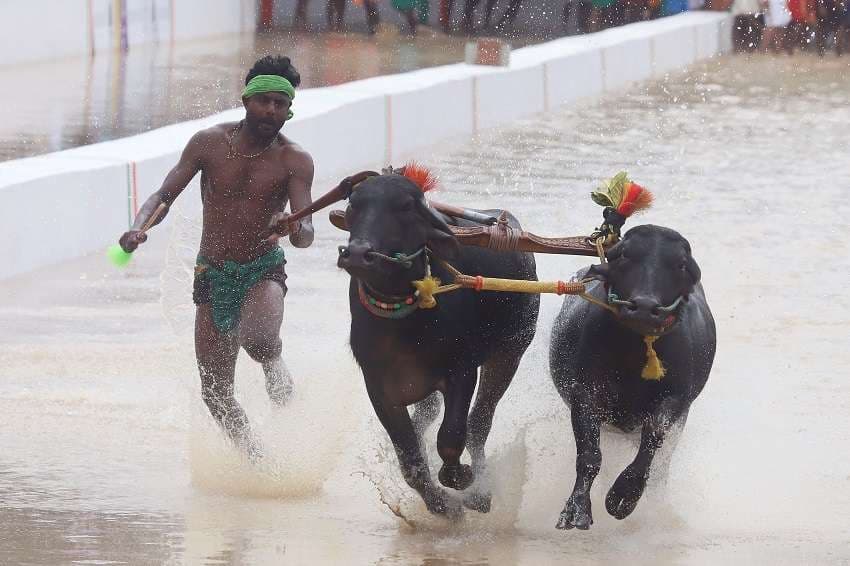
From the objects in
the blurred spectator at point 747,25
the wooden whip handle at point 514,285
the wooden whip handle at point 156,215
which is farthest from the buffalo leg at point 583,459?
the blurred spectator at point 747,25

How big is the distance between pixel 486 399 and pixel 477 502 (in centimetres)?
57

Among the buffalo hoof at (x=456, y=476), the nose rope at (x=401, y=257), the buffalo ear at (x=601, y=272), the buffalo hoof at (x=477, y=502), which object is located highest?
the nose rope at (x=401, y=257)

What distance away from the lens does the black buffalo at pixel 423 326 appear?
212 inches

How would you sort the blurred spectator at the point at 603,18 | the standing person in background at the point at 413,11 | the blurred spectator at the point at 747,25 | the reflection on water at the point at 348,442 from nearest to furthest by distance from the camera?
1. the reflection on water at the point at 348,442
2. the blurred spectator at the point at 747,25
3. the standing person in background at the point at 413,11
4. the blurred spectator at the point at 603,18

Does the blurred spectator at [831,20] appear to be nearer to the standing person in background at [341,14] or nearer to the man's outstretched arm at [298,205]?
the standing person in background at [341,14]

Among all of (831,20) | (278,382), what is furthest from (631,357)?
(831,20)

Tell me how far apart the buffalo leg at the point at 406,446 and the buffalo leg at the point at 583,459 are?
490 mm

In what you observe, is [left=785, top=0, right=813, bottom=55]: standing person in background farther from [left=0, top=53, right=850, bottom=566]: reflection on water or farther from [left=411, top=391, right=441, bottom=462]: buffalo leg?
[left=411, top=391, right=441, bottom=462]: buffalo leg

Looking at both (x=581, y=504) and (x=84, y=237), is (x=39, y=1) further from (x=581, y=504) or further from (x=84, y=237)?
(x=581, y=504)

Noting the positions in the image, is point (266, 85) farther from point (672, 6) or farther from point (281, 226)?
point (672, 6)

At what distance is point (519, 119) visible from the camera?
19.2 meters

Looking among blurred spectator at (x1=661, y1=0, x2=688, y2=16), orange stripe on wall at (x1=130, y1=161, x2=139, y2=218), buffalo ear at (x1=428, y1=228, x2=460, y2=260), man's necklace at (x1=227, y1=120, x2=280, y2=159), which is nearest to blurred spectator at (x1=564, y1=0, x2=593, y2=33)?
blurred spectator at (x1=661, y1=0, x2=688, y2=16)

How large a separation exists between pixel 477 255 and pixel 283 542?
1.21m

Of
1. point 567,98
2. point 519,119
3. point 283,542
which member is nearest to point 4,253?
point 283,542
